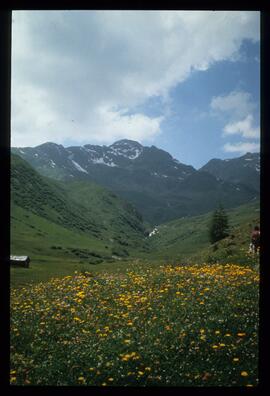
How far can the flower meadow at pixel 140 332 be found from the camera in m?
6.61

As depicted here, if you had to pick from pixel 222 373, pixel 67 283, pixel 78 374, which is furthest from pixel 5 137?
pixel 67 283

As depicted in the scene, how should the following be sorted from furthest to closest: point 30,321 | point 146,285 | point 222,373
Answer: point 146,285 < point 30,321 < point 222,373

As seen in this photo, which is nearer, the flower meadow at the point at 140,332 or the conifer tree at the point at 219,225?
the flower meadow at the point at 140,332

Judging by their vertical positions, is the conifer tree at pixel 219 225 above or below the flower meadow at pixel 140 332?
above

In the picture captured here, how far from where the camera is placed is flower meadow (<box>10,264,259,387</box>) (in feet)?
21.7

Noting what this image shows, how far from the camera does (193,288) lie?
10.6m

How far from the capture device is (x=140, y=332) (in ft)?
26.7

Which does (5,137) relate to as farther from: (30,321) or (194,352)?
(30,321)

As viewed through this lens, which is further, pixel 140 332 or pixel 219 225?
pixel 219 225

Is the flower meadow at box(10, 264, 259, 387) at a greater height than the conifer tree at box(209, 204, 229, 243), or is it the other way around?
the conifer tree at box(209, 204, 229, 243)

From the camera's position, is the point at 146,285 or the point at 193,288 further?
the point at 146,285

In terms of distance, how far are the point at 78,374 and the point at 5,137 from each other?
441 cm

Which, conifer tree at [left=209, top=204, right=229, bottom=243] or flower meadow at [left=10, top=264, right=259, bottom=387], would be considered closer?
flower meadow at [left=10, top=264, right=259, bottom=387]

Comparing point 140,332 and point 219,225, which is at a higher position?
point 219,225
